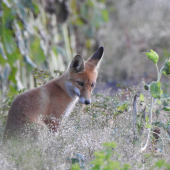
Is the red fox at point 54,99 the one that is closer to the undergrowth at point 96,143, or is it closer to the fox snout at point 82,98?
the fox snout at point 82,98

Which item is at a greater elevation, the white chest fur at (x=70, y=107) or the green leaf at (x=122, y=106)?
the green leaf at (x=122, y=106)

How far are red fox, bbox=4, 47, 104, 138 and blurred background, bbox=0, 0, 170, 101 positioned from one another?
0.90m

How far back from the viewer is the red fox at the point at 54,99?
5.52 meters

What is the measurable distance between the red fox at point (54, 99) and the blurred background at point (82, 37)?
90 centimetres

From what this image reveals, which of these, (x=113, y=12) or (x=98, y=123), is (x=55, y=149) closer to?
(x=98, y=123)

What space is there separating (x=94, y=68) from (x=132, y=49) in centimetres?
1119

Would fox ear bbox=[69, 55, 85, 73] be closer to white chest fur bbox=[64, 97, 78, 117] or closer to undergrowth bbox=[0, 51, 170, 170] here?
white chest fur bbox=[64, 97, 78, 117]

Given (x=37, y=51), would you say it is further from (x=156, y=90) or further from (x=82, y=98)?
(x=156, y=90)

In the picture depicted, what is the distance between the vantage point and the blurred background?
35.1 ft

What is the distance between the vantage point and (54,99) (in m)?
6.16

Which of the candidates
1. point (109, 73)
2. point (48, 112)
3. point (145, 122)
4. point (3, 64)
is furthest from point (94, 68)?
point (109, 73)

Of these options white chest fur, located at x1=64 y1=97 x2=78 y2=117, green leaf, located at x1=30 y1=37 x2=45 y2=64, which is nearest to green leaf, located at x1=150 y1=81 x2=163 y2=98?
white chest fur, located at x1=64 y1=97 x2=78 y2=117

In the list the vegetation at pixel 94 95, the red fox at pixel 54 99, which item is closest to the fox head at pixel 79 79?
the red fox at pixel 54 99

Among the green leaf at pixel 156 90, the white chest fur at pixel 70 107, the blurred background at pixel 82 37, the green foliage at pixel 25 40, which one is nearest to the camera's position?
the green leaf at pixel 156 90
